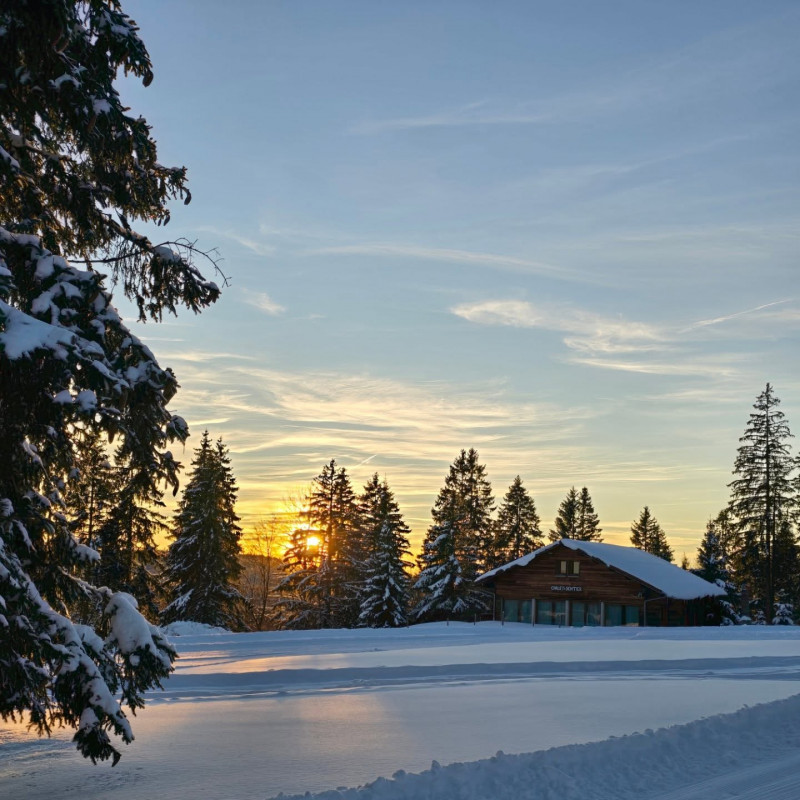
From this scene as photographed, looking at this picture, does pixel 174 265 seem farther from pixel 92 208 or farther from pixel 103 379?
pixel 103 379

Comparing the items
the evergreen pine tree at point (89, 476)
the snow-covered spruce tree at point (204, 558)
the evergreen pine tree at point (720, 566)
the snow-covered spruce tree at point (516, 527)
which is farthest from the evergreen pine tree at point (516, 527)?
the evergreen pine tree at point (89, 476)

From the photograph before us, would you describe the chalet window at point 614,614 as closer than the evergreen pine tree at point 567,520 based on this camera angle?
Yes

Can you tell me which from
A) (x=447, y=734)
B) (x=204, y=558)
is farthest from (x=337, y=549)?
(x=447, y=734)

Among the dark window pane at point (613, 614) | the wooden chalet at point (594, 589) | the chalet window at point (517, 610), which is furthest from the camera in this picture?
the chalet window at point (517, 610)

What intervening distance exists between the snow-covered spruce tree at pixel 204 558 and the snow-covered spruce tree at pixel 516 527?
34162mm

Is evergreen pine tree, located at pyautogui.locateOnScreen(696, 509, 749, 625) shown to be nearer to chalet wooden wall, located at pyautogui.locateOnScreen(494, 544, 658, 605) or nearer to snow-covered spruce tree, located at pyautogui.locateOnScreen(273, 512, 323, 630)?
chalet wooden wall, located at pyautogui.locateOnScreen(494, 544, 658, 605)

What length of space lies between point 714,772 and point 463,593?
53.5m

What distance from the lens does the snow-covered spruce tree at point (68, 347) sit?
306 inches

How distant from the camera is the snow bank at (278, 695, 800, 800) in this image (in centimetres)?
871

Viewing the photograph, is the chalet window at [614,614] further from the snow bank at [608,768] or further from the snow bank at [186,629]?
the snow bank at [608,768]

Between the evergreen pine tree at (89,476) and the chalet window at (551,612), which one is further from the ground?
the evergreen pine tree at (89,476)

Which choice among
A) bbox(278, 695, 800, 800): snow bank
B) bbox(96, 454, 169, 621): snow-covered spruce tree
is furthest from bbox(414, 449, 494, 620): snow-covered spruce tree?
bbox(278, 695, 800, 800): snow bank

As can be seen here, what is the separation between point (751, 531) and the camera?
2404 inches

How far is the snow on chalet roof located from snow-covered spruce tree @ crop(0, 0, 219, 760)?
45.7 m
